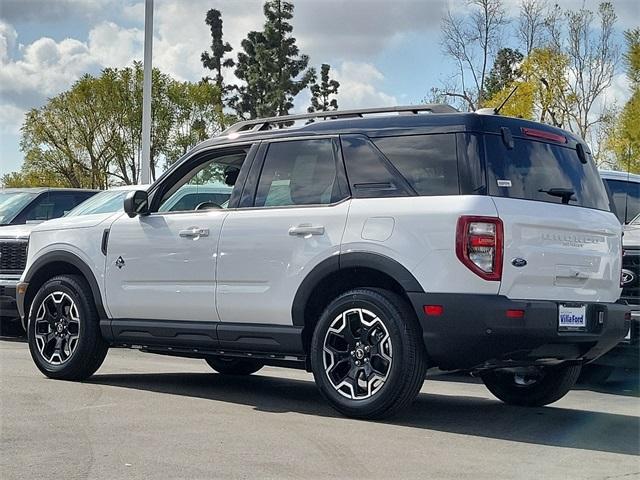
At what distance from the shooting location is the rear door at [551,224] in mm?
6598

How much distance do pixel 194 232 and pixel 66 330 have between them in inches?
64.9

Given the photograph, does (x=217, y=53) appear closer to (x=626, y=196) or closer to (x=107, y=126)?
(x=107, y=126)

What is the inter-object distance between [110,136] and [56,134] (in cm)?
298

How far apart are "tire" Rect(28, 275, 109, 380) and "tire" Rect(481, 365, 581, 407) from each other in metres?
3.18

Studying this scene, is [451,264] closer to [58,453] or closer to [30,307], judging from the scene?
[58,453]

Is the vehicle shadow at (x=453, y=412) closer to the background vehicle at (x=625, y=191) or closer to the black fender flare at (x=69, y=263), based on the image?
the black fender flare at (x=69, y=263)

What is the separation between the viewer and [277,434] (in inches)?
254

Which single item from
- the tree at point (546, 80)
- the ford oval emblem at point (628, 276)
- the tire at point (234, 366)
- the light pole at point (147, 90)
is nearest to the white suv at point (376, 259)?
the tire at point (234, 366)

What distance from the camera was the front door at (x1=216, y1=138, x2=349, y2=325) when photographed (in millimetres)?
7258

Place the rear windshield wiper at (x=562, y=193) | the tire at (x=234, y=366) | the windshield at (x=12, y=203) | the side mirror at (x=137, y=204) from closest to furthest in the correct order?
the rear windshield wiper at (x=562, y=193) < the side mirror at (x=137, y=204) < the tire at (x=234, y=366) < the windshield at (x=12, y=203)

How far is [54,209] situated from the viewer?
1482 cm

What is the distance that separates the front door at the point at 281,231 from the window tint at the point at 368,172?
83 mm

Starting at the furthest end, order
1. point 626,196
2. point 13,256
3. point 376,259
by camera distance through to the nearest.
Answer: point 13,256, point 626,196, point 376,259

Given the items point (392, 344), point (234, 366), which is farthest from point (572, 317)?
point (234, 366)
